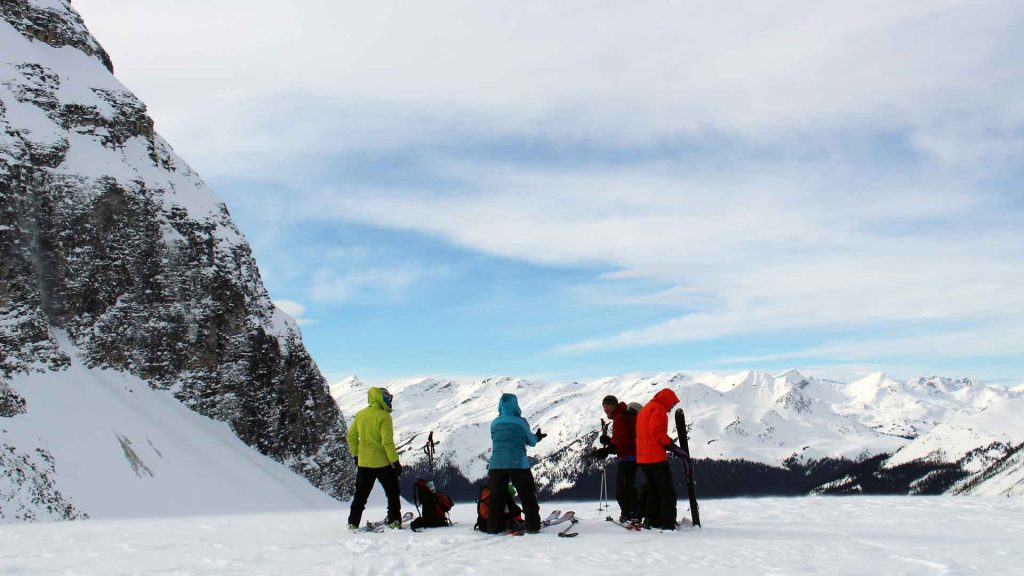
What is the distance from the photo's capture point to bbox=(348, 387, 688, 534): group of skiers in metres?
13.7

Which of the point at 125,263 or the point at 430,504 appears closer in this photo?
the point at 430,504

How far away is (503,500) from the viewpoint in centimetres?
1387

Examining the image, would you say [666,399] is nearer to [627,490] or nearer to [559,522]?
[627,490]

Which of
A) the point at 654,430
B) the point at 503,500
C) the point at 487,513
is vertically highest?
the point at 654,430

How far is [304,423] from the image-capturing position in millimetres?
72875

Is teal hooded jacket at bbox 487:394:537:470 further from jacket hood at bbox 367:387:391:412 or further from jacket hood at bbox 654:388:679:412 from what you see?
jacket hood at bbox 367:387:391:412

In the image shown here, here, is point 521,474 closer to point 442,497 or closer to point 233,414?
point 442,497

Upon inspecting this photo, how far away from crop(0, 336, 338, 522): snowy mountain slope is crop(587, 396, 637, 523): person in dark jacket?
3165 cm

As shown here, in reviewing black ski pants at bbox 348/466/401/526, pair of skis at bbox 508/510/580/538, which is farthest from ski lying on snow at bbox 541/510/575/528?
black ski pants at bbox 348/466/401/526

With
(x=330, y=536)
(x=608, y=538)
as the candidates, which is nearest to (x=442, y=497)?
(x=330, y=536)

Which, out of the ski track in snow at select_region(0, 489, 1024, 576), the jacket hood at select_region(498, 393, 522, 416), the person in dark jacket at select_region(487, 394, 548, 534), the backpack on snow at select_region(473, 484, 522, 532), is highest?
the jacket hood at select_region(498, 393, 522, 416)

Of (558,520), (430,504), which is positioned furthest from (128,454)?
(558,520)

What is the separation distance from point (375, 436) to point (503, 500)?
3134 millimetres

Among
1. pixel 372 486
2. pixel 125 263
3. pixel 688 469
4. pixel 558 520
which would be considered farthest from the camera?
pixel 125 263
